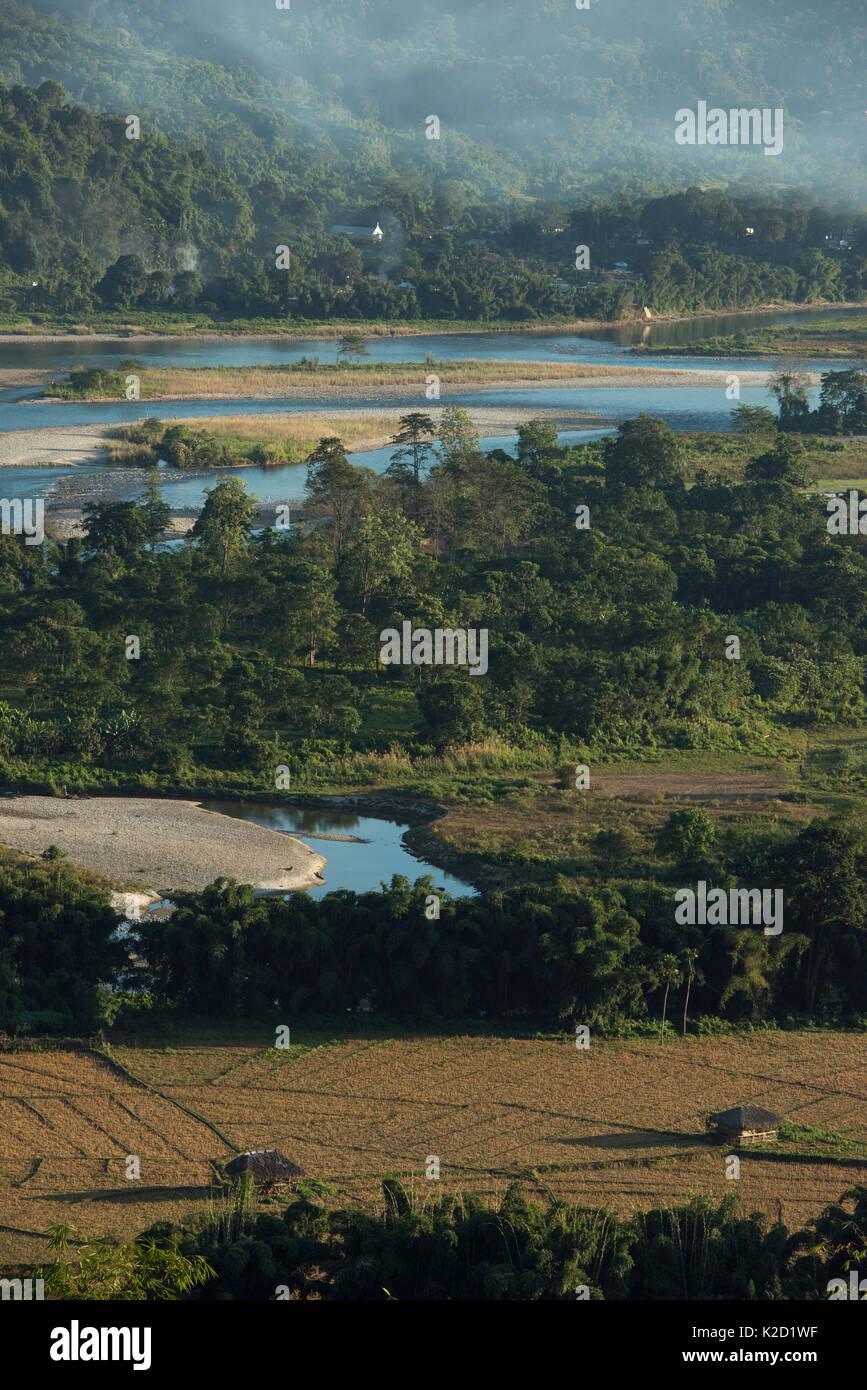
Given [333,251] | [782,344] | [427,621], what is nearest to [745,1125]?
[427,621]

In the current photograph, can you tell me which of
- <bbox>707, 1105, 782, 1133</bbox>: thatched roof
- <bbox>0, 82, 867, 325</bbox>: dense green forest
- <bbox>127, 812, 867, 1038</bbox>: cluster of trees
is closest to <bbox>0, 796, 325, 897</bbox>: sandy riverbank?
<bbox>127, 812, 867, 1038</bbox>: cluster of trees

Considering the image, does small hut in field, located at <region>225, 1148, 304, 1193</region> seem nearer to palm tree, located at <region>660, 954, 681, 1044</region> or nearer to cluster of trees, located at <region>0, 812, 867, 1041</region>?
cluster of trees, located at <region>0, 812, 867, 1041</region>

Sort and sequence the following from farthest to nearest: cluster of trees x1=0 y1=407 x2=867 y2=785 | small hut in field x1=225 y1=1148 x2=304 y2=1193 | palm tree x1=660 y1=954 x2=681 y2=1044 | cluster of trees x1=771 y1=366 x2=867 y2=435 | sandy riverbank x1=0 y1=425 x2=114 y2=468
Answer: cluster of trees x1=771 y1=366 x2=867 y2=435
sandy riverbank x1=0 y1=425 x2=114 y2=468
cluster of trees x1=0 y1=407 x2=867 y2=785
palm tree x1=660 y1=954 x2=681 y2=1044
small hut in field x1=225 y1=1148 x2=304 y2=1193

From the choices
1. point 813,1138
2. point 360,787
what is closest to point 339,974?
point 813,1138

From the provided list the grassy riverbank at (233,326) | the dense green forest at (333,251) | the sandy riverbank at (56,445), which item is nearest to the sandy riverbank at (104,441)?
the sandy riverbank at (56,445)

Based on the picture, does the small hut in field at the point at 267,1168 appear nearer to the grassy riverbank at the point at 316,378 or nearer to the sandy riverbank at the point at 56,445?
the sandy riverbank at the point at 56,445

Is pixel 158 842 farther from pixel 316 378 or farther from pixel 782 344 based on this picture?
pixel 782 344
